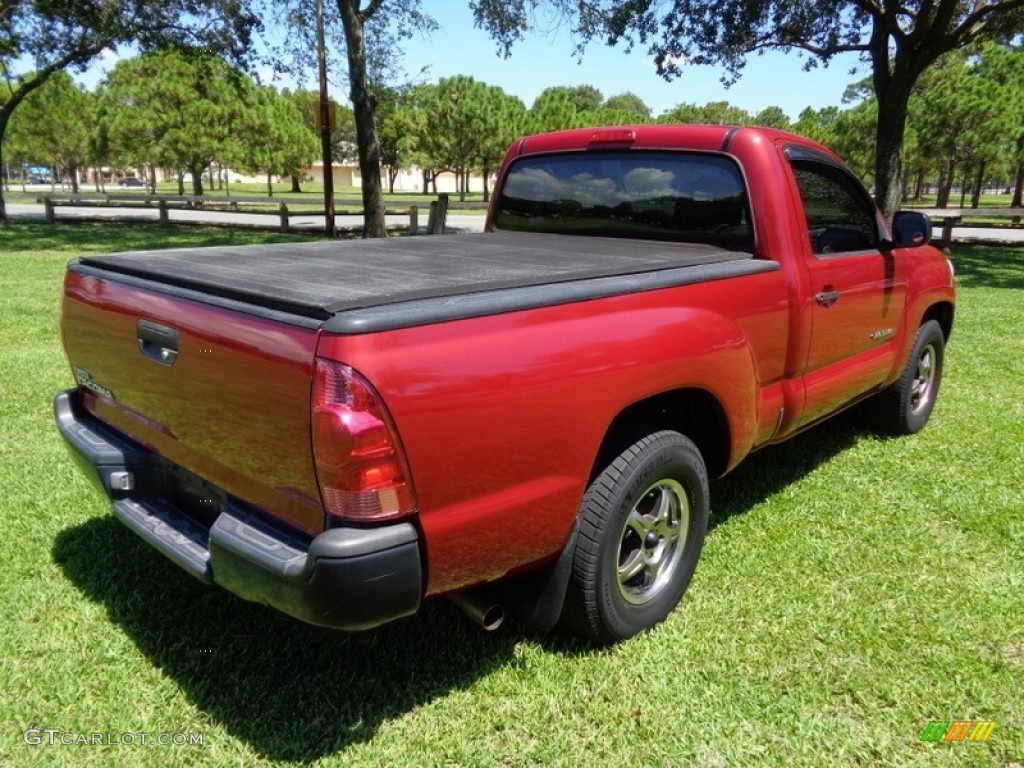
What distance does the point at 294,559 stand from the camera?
6.75 ft

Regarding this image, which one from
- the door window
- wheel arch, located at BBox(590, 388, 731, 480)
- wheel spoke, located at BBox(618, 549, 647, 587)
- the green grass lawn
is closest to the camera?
the green grass lawn

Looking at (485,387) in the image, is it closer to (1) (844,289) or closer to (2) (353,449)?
(2) (353,449)

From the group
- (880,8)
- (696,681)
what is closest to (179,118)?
(880,8)

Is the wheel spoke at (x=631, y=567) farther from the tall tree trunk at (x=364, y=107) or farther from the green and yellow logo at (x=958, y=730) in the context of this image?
the tall tree trunk at (x=364, y=107)

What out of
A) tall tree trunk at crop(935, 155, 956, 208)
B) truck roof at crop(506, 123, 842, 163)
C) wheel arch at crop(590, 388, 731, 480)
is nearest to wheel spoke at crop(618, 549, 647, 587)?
wheel arch at crop(590, 388, 731, 480)

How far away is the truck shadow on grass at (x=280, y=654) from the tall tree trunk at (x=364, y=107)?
1261 cm

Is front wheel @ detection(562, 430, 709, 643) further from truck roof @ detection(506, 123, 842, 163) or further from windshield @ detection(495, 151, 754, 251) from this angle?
truck roof @ detection(506, 123, 842, 163)

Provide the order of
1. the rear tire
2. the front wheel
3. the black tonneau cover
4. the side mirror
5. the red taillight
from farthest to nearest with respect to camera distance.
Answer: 1. the rear tire
2. the side mirror
3. the front wheel
4. the black tonneau cover
5. the red taillight

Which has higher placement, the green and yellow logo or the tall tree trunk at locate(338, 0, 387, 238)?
the tall tree trunk at locate(338, 0, 387, 238)

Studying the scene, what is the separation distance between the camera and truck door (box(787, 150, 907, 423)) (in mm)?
3631

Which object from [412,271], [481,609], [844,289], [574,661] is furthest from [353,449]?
[844,289]

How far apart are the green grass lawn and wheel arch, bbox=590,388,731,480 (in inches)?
22.7

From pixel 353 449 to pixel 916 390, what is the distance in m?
4.52

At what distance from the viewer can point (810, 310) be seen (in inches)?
137
